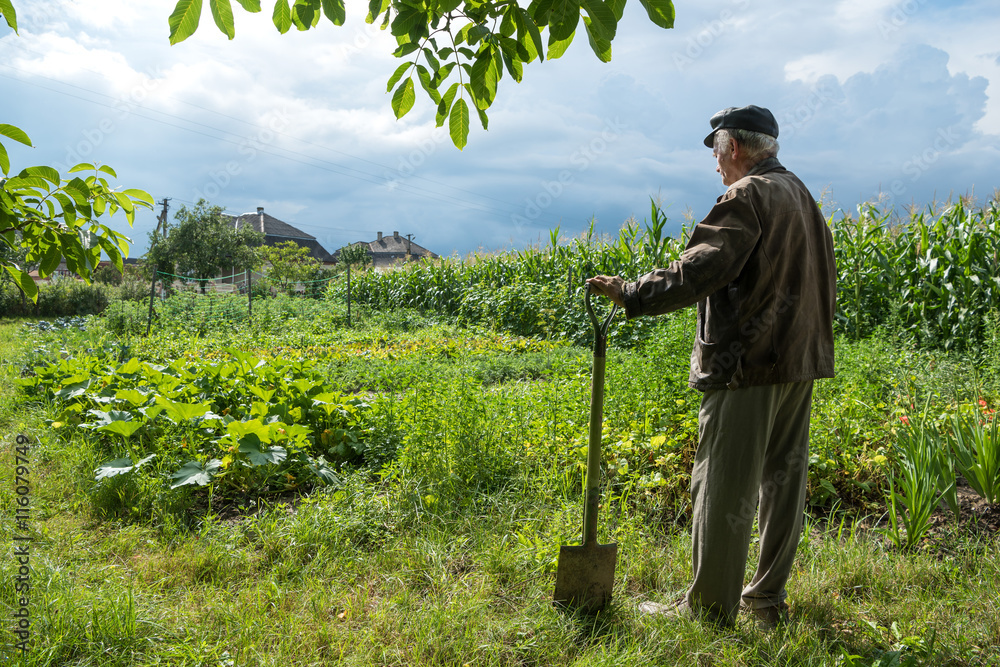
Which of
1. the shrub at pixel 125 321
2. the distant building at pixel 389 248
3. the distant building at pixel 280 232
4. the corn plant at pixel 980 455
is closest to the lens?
the corn plant at pixel 980 455

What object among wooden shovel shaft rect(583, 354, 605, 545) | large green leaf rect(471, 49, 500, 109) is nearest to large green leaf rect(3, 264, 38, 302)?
large green leaf rect(471, 49, 500, 109)

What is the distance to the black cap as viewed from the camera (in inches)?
93.5

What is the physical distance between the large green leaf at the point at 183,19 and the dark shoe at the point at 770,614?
2760 mm

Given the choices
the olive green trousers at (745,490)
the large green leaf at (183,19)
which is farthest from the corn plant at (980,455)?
the large green leaf at (183,19)

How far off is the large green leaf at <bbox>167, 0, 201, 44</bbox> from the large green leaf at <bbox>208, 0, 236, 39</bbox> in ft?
0.13

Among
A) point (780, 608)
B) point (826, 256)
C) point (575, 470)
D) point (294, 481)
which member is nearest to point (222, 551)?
point (294, 481)

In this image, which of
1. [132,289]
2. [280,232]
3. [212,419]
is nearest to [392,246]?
[280,232]

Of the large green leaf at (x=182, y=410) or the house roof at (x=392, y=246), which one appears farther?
the house roof at (x=392, y=246)

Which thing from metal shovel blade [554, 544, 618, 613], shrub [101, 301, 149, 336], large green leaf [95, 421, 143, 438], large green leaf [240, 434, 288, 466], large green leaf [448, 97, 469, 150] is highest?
large green leaf [448, 97, 469, 150]

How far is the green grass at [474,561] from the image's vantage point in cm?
222

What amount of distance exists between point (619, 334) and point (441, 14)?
25.2 ft

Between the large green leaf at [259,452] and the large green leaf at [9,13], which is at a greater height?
the large green leaf at [9,13]

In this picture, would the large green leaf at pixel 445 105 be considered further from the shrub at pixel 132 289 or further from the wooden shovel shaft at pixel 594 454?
the shrub at pixel 132 289

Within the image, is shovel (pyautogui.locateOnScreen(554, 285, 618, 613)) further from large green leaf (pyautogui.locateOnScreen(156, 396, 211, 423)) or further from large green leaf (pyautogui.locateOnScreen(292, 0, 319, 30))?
large green leaf (pyautogui.locateOnScreen(156, 396, 211, 423))
